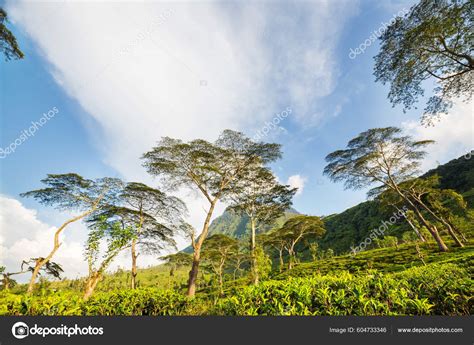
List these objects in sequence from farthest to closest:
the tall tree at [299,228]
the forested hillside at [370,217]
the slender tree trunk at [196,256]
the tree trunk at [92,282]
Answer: the forested hillside at [370,217], the tall tree at [299,228], the slender tree trunk at [196,256], the tree trunk at [92,282]

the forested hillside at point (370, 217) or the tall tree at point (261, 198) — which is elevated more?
the forested hillside at point (370, 217)

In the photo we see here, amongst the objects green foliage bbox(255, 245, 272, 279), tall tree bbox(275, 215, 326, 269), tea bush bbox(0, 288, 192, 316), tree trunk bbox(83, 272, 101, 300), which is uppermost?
tall tree bbox(275, 215, 326, 269)

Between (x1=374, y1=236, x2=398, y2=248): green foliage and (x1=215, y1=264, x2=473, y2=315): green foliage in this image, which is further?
(x1=374, y1=236, x2=398, y2=248): green foliage

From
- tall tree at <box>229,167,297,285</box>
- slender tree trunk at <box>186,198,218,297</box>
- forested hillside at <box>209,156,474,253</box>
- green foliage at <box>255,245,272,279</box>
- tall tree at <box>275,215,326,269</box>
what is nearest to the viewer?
slender tree trunk at <box>186,198,218,297</box>

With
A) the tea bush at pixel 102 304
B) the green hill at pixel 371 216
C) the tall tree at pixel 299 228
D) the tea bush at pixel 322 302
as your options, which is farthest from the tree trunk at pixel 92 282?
the green hill at pixel 371 216

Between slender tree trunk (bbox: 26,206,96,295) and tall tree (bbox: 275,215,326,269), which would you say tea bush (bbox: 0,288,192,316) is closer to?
slender tree trunk (bbox: 26,206,96,295)

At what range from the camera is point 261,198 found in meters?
16.7

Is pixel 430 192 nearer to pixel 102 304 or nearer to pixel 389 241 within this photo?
pixel 389 241

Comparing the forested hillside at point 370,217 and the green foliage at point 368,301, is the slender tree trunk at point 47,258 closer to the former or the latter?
the green foliage at point 368,301

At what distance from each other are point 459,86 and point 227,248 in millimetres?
24255

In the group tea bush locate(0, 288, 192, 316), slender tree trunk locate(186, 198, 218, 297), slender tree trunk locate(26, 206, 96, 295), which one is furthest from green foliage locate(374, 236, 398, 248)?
slender tree trunk locate(26, 206, 96, 295)

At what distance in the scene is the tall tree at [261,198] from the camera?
1588 cm

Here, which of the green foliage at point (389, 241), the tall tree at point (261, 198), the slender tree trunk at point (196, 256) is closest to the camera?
the slender tree trunk at point (196, 256)

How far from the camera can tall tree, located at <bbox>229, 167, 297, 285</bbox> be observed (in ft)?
52.1
